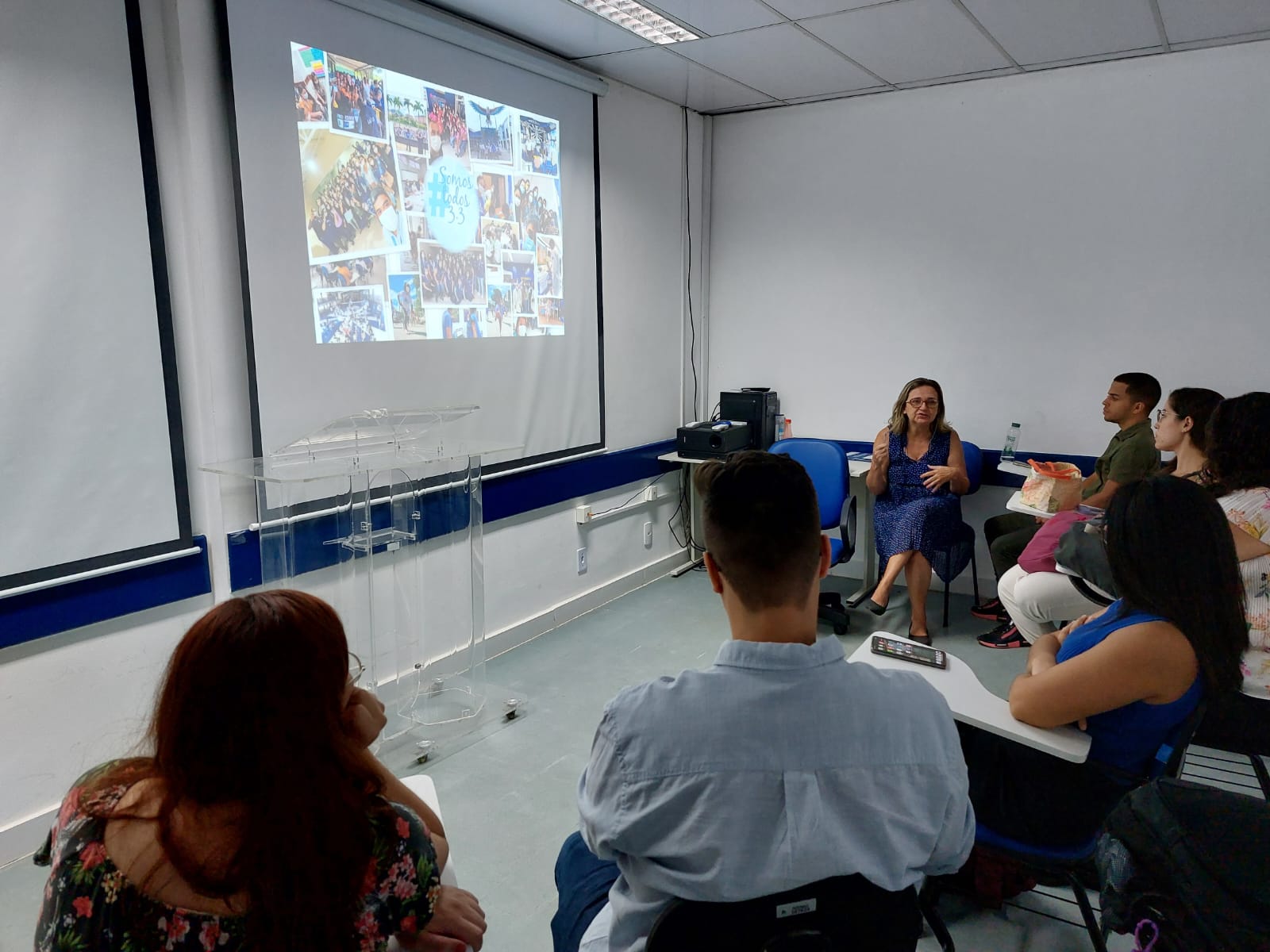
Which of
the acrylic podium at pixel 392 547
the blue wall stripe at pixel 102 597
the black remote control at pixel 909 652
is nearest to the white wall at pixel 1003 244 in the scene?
the acrylic podium at pixel 392 547

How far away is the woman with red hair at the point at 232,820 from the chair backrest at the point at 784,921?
0.38 m

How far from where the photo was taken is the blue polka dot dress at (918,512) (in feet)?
13.2

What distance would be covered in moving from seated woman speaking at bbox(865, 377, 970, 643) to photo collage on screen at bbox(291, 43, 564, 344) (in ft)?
6.02

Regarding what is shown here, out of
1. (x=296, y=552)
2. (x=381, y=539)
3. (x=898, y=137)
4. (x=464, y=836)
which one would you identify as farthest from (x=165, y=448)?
(x=898, y=137)

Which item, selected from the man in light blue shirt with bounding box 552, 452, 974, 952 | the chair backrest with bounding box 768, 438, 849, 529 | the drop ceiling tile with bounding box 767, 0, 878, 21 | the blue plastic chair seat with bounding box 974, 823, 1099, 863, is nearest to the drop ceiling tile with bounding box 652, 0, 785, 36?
the drop ceiling tile with bounding box 767, 0, 878, 21

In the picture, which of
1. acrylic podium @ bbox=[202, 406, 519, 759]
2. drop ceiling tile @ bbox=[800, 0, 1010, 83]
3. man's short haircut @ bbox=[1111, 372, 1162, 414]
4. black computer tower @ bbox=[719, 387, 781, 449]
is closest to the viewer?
acrylic podium @ bbox=[202, 406, 519, 759]

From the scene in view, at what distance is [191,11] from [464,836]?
2.60m

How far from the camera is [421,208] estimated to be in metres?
3.23

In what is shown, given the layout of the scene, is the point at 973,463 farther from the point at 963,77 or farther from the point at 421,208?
the point at 421,208

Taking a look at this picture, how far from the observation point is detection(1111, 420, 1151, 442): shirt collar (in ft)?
12.2

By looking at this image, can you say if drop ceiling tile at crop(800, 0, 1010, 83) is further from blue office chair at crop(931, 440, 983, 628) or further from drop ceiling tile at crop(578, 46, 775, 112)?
blue office chair at crop(931, 440, 983, 628)

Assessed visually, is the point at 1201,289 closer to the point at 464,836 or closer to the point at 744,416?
the point at 744,416

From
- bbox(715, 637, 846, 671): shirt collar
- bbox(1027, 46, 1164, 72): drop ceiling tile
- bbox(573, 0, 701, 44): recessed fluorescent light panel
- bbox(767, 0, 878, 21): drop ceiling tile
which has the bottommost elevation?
bbox(715, 637, 846, 671): shirt collar

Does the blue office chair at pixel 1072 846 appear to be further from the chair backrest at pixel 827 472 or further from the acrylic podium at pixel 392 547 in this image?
the chair backrest at pixel 827 472
